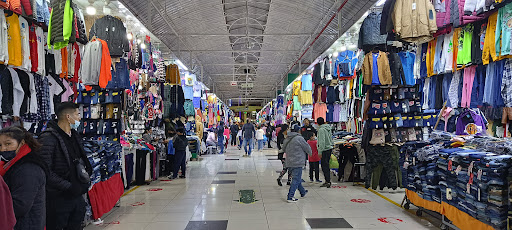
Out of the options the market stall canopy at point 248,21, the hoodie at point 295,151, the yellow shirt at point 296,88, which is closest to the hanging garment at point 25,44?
the hoodie at point 295,151

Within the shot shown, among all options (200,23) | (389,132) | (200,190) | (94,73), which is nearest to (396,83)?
(389,132)

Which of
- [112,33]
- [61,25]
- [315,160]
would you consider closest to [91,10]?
[112,33]

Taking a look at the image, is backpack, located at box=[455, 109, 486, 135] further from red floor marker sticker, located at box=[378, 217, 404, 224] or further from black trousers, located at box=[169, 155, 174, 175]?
black trousers, located at box=[169, 155, 174, 175]

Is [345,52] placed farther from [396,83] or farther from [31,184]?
[31,184]

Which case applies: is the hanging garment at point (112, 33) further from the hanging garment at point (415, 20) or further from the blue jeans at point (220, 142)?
the blue jeans at point (220, 142)

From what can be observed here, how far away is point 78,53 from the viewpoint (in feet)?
17.8

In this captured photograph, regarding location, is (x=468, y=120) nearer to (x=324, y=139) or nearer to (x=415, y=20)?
(x=415, y=20)

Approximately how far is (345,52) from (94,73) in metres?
5.83

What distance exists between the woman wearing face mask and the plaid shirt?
88.7 inches

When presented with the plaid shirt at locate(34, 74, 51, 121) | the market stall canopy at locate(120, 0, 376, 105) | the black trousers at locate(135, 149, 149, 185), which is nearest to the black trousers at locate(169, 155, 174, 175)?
the black trousers at locate(135, 149, 149, 185)

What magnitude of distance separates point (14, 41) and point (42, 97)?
2.65 feet

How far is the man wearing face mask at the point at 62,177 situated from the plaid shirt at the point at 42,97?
1.86 meters

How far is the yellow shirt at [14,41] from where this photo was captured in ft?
12.9

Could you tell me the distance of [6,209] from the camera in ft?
6.78
